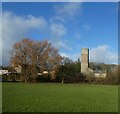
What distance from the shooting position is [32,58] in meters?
77.2

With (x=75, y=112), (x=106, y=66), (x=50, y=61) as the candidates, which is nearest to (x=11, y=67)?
(x=50, y=61)

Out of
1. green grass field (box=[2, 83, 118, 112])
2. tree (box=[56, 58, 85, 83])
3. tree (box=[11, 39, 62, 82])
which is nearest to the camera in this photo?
green grass field (box=[2, 83, 118, 112])

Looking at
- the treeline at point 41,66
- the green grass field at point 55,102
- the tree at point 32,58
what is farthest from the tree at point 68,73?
the green grass field at point 55,102

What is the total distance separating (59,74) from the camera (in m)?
80.0

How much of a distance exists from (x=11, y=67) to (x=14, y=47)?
531 centimetres

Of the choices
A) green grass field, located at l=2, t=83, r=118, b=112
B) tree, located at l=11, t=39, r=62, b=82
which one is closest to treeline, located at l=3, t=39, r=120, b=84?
tree, located at l=11, t=39, r=62, b=82

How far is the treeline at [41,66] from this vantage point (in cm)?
7650

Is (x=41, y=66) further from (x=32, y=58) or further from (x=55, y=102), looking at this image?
(x=55, y=102)

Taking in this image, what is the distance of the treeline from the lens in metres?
76.5

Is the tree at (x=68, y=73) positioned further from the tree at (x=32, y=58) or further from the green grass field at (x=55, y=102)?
the green grass field at (x=55, y=102)

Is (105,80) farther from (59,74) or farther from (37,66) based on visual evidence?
(37,66)

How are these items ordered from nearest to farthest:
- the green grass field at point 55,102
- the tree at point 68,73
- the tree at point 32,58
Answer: the green grass field at point 55,102 < the tree at point 32,58 < the tree at point 68,73

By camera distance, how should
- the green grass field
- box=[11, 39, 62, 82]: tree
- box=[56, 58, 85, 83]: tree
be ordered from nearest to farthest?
the green grass field < box=[11, 39, 62, 82]: tree < box=[56, 58, 85, 83]: tree

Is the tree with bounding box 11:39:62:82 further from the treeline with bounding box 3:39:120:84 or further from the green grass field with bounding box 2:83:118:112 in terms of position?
the green grass field with bounding box 2:83:118:112
